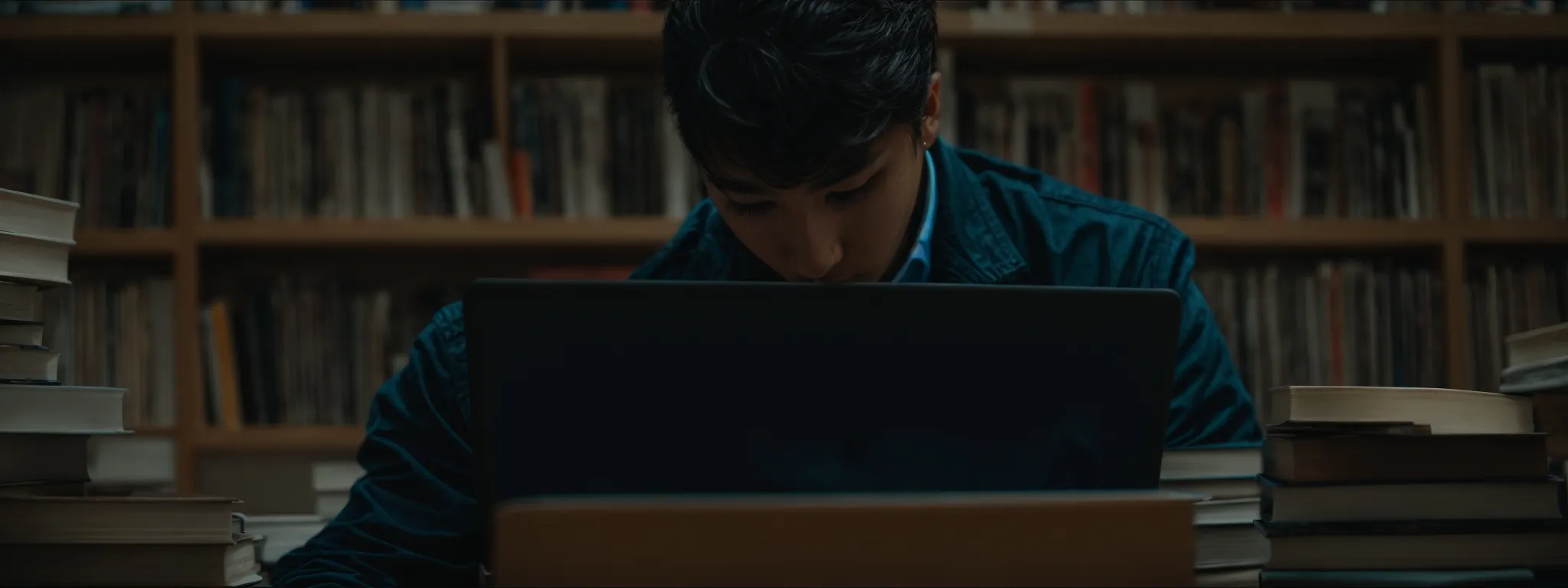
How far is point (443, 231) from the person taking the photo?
2205mm

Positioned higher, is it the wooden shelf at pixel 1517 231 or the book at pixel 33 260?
the wooden shelf at pixel 1517 231

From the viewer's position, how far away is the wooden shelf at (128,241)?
2205mm

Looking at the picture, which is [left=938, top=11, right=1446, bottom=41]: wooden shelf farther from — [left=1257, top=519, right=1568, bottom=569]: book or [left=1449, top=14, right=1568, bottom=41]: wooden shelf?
[left=1257, top=519, right=1568, bottom=569]: book

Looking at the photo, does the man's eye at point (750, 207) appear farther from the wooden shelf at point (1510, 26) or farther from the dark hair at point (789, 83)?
the wooden shelf at point (1510, 26)

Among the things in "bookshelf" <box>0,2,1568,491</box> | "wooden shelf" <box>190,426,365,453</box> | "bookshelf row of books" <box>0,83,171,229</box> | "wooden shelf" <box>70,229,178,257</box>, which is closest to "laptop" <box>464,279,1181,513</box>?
"bookshelf" <box>0,2,1568,491</box>

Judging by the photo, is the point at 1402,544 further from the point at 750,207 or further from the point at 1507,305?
the point at 1507,305

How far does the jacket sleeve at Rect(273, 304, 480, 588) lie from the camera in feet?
3.63

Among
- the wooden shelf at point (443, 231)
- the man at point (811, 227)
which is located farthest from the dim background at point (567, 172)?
the man at point (811, 227)

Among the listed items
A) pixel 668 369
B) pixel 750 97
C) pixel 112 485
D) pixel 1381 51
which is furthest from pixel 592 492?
pixel 1381 51

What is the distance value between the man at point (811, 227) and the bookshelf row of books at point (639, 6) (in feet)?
2.74

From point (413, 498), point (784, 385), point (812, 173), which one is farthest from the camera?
point (413, 498)

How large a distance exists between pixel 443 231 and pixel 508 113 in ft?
0.77

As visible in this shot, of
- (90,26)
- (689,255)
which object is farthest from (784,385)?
(90,26)

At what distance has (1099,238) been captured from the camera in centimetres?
143
